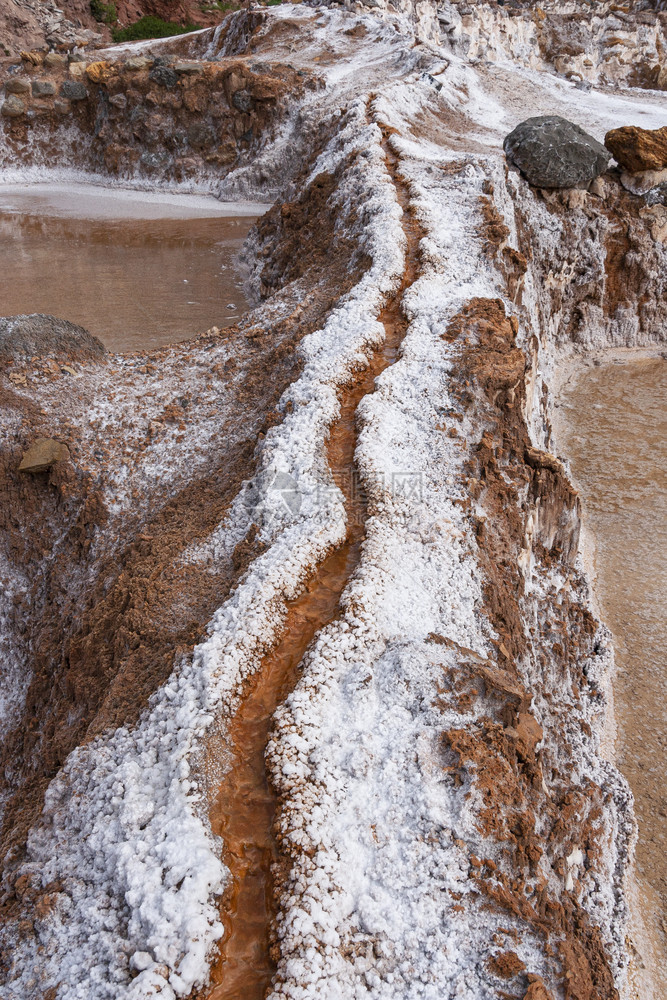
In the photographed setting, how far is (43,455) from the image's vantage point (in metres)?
9.04

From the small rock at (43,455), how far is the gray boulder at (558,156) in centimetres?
1157

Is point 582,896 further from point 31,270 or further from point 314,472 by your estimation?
point 31,270

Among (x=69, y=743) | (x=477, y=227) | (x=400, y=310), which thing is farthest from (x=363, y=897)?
(x=477, y=227)

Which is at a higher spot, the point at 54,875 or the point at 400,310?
the point at 400,310

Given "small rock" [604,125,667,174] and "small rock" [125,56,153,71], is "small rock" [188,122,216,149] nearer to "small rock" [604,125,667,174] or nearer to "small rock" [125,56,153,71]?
"small rock" [125,56,153,71]

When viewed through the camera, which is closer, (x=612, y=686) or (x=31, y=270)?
(x=612, y=686)

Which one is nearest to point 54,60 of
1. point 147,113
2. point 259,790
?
point 147,113

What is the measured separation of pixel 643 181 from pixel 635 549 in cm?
958

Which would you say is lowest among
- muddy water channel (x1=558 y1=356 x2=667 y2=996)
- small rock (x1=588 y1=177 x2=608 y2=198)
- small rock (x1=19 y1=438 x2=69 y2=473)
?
muddy water channel (x1=558 y1=356 x2=667 y2=996)

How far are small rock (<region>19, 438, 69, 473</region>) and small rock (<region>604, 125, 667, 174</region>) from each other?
13.8 meters

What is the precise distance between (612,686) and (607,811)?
1823 millimetres

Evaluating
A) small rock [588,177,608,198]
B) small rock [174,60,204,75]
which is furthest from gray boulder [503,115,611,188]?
small rock [174,60,204,75]

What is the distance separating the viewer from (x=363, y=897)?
172 inches

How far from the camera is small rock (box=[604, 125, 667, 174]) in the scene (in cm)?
1376
